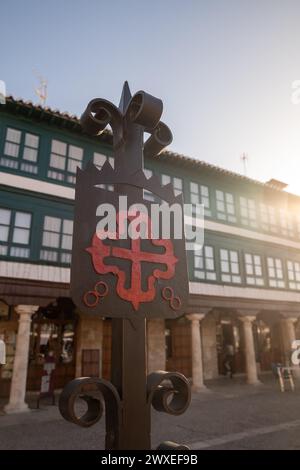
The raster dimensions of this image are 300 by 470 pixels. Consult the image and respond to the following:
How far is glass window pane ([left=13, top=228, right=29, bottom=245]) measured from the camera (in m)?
11.1

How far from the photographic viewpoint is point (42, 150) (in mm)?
12547

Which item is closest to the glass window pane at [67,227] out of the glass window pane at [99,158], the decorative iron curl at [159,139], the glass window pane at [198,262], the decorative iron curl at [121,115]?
the glass window pane at [99,158]

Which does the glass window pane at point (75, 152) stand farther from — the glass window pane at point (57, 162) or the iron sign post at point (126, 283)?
the iron sign post at point (126, 283)

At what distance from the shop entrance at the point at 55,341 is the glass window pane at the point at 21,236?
3.57m

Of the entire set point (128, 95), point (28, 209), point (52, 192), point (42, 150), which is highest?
point (42, 150)

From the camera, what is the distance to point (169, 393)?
1.70 m

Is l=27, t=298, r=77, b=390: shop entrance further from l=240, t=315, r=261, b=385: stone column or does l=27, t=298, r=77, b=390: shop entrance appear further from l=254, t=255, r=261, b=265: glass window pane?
l=254, t=255, r=261, b=265: glass window pane

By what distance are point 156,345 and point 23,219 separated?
857cm

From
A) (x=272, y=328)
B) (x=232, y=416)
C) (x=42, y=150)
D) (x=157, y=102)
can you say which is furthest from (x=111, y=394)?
(x=272, y=328)

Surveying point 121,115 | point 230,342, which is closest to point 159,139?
point 121,115

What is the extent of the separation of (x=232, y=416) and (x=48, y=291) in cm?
676

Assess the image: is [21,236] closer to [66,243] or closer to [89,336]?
[66,243]
